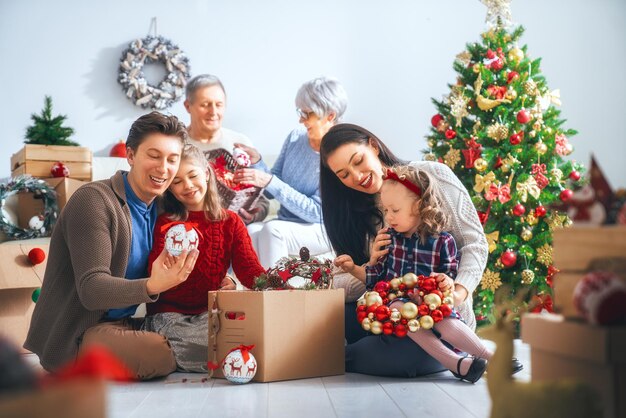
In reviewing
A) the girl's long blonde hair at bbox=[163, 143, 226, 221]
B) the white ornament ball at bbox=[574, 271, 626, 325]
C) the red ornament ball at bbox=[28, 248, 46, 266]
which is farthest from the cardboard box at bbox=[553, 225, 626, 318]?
the red ornament ball at bbox=[28, 248, 46, 266]

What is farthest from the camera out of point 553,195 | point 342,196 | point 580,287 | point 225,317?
point 553,195

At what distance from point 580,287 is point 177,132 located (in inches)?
63.0

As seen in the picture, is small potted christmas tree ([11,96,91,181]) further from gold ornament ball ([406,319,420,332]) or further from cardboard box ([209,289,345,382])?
gold ornament ball ([406,319,420,332])

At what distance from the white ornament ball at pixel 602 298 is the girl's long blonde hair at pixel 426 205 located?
1.22 m

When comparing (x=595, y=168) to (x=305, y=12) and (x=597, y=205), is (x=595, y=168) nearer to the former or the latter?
(x=597, y=205)

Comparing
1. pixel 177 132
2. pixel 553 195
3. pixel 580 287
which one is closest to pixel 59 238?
pixel 177 132

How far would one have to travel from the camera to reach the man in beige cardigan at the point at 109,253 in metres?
2.14

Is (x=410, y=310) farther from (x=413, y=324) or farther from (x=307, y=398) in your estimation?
(x=307, y=398)

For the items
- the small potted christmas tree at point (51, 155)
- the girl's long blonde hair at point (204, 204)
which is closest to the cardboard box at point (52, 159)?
the small potted christmas tree at point (51, 155)

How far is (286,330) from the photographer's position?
2.17m

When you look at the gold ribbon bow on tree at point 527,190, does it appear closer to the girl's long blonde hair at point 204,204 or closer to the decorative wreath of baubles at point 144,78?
the girl's long blonde hair at point 204,204

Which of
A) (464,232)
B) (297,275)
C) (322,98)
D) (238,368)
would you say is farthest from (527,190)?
(238,368)

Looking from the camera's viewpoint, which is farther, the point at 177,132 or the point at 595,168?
the point at 177,132

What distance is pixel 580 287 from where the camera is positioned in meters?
0.99
